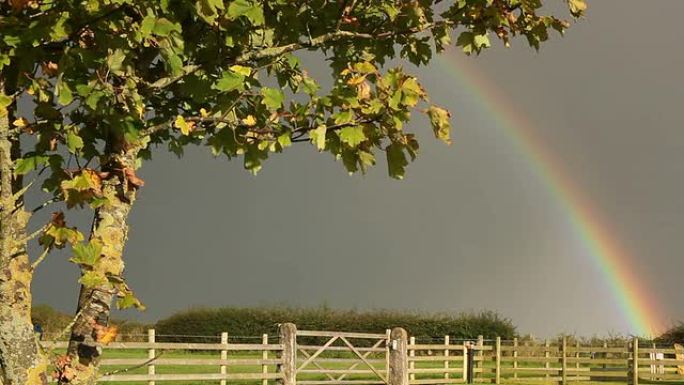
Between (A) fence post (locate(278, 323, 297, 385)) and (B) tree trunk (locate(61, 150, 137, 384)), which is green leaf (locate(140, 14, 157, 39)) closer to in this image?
(B) tree trunk (locate(61, 150, 137, 384))

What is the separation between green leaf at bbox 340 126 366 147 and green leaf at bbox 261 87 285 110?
241 millimetres

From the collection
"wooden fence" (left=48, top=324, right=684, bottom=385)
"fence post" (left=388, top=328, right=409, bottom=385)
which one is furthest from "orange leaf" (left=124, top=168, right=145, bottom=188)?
"fence post" (left=388, top=328, right=409, bottom=385)

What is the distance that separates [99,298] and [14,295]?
13.3 inches

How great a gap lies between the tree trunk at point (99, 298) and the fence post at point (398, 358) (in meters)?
15.8

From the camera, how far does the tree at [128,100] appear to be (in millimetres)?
2680

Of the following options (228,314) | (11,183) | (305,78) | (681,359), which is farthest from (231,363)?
(228,314)

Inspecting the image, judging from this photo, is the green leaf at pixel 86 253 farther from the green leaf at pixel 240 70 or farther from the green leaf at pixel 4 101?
the green leaf at pixel 240 70

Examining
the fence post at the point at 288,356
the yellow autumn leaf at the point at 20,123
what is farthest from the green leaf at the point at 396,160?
the fence post at the point at 288,356

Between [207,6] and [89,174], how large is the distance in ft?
2.06

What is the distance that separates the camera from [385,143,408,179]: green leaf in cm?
312

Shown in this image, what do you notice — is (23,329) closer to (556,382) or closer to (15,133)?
(15,133)

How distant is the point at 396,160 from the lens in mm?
3135

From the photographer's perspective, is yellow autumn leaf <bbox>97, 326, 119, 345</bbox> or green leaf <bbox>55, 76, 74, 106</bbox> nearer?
green leaf <bbox>55, 76, 74, 106</bbox>

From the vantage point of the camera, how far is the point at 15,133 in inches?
114
